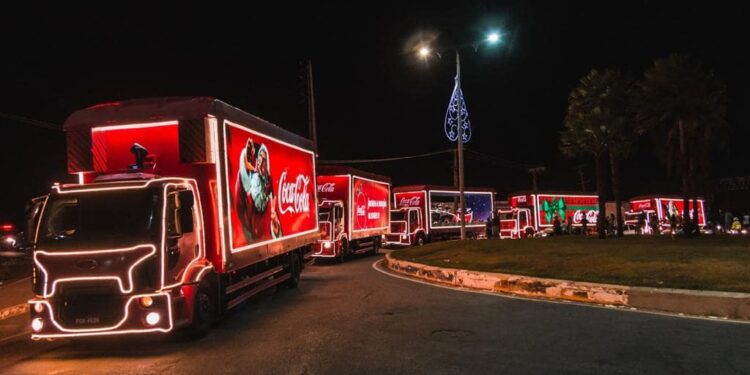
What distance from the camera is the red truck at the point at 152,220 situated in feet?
23.7

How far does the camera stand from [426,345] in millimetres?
7145

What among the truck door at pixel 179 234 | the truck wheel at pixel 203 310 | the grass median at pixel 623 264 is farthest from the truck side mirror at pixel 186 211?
the grass median at pixel 623 264

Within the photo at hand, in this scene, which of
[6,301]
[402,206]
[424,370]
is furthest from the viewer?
[402,206]

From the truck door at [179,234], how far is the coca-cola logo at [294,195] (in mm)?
3860

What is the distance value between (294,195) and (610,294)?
703cm

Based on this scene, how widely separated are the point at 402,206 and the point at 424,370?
26533 millimetres

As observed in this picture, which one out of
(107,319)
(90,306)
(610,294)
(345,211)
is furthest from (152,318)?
(345,211)

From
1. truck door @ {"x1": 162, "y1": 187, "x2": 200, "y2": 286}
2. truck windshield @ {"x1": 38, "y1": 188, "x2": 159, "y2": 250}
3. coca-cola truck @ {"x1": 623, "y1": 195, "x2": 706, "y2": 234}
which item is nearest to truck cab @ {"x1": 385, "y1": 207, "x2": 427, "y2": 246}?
truck door @ {"x1": 162, "y1": 187, "x2": 200, "y2": 286}

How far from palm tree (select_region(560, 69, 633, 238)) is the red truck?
80.3 ft

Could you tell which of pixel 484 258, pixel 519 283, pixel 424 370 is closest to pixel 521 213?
pixel 484 258

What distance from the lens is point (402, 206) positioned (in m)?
32.5

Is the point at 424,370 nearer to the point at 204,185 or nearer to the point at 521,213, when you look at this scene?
the point at 204,185

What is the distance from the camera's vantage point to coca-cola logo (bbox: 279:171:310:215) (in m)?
12.3

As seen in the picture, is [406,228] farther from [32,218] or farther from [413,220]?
[32,218]
